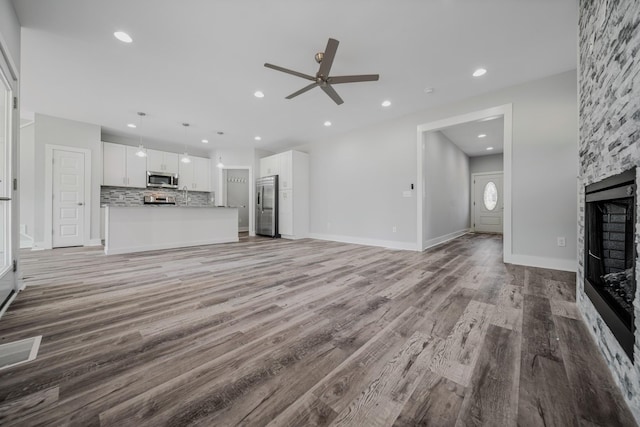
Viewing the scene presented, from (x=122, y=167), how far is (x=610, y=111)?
26.0ft

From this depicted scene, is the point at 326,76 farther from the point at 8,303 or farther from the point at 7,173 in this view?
the point at 8,303

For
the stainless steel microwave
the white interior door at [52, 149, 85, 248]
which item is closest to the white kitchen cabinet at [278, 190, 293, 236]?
the stainless steel microwave

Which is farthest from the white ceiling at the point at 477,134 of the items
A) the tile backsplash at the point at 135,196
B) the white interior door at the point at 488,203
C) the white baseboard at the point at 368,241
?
the tile backsplash at the point at 135,196

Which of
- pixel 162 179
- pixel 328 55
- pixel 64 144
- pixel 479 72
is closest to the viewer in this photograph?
pixel 328 55

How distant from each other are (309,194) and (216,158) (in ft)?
10.3

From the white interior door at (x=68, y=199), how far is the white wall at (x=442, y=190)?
23.2 feet

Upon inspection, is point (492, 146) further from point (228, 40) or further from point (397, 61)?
point (228, 40)

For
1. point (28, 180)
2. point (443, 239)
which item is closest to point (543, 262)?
point (443, 239)

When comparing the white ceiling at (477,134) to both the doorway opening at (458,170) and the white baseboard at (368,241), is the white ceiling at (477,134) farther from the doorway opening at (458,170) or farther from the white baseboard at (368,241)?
the white baseboard at (368,241)

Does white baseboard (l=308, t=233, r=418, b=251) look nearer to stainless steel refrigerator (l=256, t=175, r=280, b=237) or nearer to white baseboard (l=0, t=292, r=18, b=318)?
stainless steel refrigerator (l=256, t=175, r=280, b=237)

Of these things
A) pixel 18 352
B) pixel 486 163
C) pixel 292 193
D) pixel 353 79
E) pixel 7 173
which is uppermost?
pixel 486 163

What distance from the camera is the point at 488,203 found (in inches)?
299

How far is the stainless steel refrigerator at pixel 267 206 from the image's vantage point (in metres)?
6.47

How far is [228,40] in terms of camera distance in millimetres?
2553
